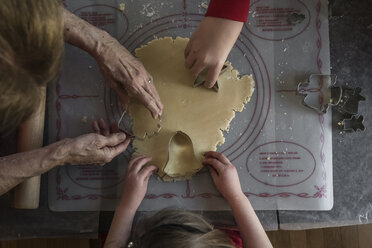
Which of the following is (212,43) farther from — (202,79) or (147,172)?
(147,172)

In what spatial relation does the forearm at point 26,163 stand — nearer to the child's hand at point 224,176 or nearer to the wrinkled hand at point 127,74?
the wrinkled hand at point 127,74

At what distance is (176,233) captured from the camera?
2.13 ft

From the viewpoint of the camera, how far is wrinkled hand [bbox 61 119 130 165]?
0.77m

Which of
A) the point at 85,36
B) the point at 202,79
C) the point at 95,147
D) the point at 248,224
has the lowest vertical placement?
the point at 248,224

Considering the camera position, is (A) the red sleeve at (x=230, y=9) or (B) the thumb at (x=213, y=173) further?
(B) the thumb at (x=213, y=173)

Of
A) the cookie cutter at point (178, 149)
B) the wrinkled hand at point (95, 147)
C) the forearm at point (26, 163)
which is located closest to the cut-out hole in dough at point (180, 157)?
the cookie cutter at point (178, 149)

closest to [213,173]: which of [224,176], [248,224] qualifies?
[224,176]

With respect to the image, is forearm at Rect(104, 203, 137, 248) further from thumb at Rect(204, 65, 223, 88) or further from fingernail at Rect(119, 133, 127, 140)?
thumb at Rect(204, 65, 223, 88)

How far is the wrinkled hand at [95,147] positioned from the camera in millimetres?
768

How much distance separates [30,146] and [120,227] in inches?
12.1

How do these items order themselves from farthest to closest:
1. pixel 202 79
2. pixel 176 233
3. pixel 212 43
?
pixel 202 79, pixel 212 43, pixel 176 233

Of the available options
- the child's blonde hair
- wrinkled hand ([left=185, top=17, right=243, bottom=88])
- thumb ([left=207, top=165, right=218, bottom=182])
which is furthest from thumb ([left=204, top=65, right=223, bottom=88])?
the child's blonde hair

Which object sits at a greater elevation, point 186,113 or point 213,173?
point 186,113

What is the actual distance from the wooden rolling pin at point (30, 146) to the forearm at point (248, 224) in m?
0.50
